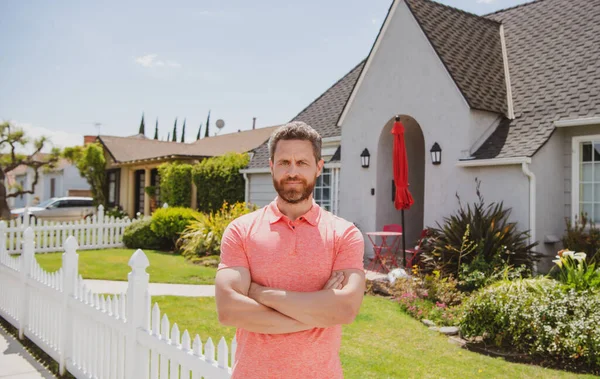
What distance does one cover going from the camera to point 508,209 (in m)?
9.27

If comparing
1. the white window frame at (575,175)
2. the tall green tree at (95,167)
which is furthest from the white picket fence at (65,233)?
the white window frame at (575,175)

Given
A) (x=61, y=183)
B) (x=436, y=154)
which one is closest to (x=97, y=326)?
(x=436, y=154)

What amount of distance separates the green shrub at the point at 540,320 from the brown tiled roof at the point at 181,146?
18290 millimetres

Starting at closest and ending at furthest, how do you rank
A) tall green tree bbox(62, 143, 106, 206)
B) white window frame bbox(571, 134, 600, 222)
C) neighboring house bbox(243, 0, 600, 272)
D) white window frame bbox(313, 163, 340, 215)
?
neighboring house bbox(243, 0, 600, 272), white window frame bbox(571, 134, 600, 222), white window frame bbox(313, 163, 340, 215), tall green tree bbox(62, 143, 106, 206)

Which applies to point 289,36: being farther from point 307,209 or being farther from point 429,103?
point 307,209

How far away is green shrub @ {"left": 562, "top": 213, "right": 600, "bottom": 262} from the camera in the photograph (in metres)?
8.69

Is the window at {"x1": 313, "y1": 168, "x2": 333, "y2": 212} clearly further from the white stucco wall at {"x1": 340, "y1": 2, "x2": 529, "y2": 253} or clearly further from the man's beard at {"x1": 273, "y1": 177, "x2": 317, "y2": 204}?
the man's beard at {"x1": 273, "y1": 177, "x2": 317, "y2": 204}

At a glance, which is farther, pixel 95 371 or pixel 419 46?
pixel 419 46

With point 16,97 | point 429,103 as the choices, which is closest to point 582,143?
point 429,103

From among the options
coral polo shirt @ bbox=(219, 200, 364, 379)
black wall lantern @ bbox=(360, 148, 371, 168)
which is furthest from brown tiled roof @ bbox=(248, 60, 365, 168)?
coral polo shirt @ bbox=(219, 200, 364, 379)

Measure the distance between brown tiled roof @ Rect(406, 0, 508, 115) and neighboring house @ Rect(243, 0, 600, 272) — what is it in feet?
0.12

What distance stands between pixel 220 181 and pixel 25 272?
36.9 ft

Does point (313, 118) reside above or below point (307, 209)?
above

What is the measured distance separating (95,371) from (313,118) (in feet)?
39.5
